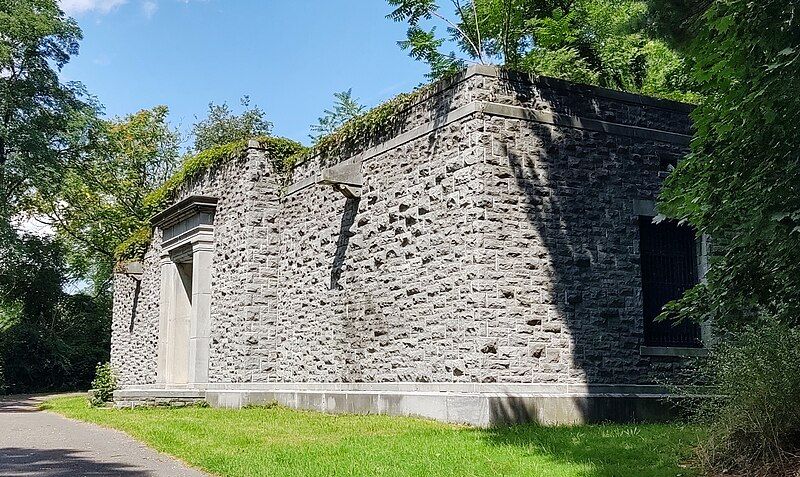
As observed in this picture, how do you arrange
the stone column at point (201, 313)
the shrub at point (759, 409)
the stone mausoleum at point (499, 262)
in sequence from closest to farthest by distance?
the shrub at point (759, 409), the stone mausoleum at point (499, 262), the stone column at point (201, 313)

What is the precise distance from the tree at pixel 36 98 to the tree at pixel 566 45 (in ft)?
32.5

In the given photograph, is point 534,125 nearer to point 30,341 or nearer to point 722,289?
point 722,289

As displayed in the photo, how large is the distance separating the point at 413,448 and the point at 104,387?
14.8m

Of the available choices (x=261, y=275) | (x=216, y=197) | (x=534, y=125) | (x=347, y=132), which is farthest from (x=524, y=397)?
(x=216, y=197)

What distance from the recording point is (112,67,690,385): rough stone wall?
10.9 metres

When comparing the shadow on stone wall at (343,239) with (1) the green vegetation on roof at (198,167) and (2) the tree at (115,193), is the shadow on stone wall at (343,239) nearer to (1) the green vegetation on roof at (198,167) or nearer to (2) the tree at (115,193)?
(1) the green vegetation on roof at (198,167)

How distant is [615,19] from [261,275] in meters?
12.7

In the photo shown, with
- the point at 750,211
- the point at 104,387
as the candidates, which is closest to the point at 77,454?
the point at 750,211

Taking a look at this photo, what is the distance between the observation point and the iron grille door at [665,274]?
12.0 m

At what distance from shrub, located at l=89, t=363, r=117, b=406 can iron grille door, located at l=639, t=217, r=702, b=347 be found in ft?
42.9

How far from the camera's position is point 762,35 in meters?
6.06

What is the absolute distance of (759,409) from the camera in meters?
6.72

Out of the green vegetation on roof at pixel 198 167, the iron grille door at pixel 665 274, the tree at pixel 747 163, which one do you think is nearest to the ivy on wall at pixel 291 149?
the green vegetation on roof at pixel 198 167

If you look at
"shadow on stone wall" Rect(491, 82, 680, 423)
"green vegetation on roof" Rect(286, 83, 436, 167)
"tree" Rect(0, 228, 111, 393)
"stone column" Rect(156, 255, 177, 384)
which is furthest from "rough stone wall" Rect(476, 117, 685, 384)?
"tree" Rect(0, 228, 111, 393)
